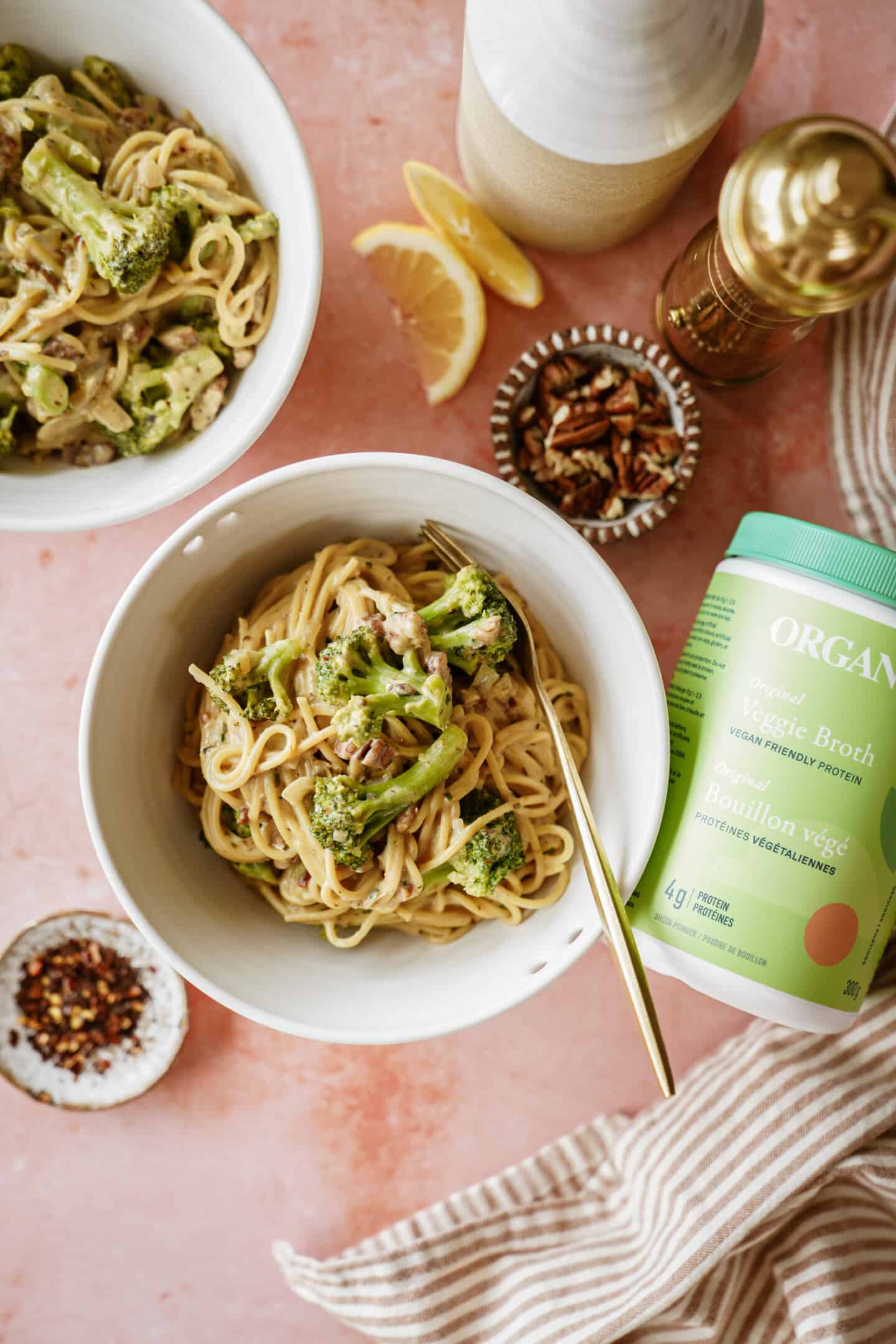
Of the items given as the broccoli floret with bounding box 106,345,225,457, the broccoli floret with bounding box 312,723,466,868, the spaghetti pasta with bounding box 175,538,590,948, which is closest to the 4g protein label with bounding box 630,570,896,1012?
the spaghetti pasta with bounding box 175,538,590,948

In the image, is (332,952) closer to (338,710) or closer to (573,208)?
(338,710)

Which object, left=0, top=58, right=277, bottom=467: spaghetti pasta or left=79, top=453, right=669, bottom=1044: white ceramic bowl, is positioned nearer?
left=79, top=453, right=669, bottom=1044: white ceramic bowl

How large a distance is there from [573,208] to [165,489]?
0.74 m

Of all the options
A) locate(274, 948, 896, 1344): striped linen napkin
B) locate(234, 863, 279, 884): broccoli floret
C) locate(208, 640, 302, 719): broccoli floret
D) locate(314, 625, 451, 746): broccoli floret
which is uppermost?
locate(314, 625, 451, 746): broccoli floret

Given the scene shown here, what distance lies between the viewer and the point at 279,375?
1.29 metres

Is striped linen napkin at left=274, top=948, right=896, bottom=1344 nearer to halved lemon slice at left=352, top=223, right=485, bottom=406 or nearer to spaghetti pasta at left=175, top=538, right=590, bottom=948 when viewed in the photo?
spaghetti pasta at left=175, top=538, right=590, bottom=948

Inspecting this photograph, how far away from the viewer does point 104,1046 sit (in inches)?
67.1

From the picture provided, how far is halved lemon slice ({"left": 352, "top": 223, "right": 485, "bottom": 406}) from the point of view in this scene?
155 cm

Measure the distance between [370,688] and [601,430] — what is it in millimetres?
635

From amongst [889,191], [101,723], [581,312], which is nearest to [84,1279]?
[101,723]

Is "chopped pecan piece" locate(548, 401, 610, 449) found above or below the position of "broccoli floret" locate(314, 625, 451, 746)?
above

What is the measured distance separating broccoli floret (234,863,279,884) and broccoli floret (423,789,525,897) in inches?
9.4

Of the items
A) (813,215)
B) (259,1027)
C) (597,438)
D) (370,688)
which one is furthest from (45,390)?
(259,1027)

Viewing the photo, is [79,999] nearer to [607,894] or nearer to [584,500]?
[607,894]
